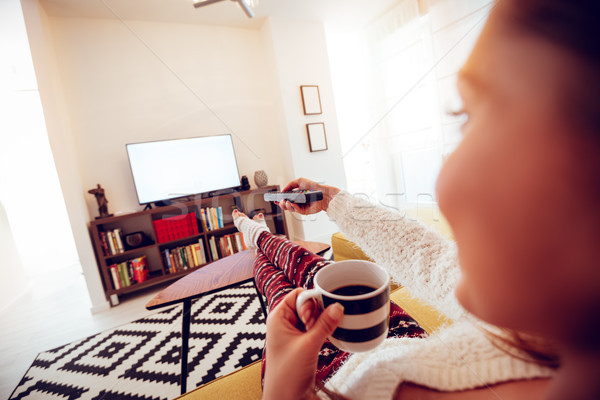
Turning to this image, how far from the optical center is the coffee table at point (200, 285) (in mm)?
783

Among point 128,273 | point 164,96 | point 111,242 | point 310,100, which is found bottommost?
point 128,273

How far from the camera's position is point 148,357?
3.60ft

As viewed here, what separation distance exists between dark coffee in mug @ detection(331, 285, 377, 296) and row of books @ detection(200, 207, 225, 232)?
5.86ft

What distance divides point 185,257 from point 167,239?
0.19 m

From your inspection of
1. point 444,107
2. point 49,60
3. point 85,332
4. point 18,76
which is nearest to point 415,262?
point 444,107

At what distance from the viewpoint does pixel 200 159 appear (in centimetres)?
193

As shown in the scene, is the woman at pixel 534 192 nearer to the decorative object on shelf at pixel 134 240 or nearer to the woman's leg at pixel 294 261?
the woman's leg at pixel 294 261

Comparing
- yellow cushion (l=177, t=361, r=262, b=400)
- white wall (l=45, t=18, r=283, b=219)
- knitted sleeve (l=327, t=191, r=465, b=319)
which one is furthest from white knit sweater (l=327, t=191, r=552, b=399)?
white wall (l=45, t=18, r=283, b=219)

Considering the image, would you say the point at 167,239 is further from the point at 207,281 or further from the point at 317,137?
the point at 317,137

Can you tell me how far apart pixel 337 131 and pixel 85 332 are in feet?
6.10

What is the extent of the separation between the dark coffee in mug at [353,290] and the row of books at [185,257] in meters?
1.86

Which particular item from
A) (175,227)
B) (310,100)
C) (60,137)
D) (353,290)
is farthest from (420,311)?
(60,137)

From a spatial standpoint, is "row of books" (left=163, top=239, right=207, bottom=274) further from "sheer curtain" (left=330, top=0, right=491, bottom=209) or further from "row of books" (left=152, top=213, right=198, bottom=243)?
"sheer curtain" (left=330, top=0, right=491, bottom=209)

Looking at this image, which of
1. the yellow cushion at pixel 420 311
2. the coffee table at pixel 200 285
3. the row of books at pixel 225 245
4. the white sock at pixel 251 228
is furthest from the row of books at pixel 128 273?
the yellow cushion at pixel 420 311
